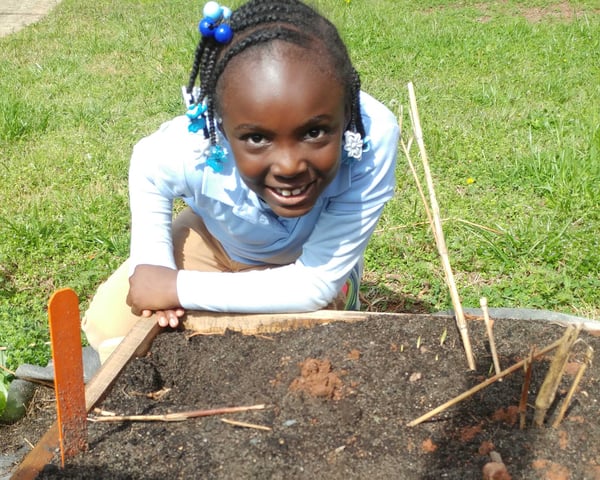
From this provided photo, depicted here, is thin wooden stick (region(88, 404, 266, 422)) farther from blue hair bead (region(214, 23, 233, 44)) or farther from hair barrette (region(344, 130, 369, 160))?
blue hair bead (region(214, 23, 233, 44))

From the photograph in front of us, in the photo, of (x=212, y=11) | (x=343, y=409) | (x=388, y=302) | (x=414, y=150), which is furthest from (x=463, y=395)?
(x=414, y=150)

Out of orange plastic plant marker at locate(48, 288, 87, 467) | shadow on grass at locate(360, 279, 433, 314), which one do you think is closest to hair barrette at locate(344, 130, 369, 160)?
orange plastic plant marker at locate(48, 288, 87, 467)

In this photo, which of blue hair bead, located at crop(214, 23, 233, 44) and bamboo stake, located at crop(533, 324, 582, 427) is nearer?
bamboo stake, located at crop(533, 324, 582, 427)

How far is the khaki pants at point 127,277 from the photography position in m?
2.23

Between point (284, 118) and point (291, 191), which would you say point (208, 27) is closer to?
point (284, 118)

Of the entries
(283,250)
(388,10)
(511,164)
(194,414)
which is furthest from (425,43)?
(194,414)

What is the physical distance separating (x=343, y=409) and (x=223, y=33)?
0.92m

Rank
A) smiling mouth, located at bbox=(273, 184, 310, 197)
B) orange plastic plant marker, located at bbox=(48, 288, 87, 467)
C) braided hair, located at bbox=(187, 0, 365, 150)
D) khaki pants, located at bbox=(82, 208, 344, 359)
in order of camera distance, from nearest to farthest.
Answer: orange plastic plant marker, located at bbox=(48, 288, 87, 467), braided hair, located at bbox=(187, 0, 365, 150), smiling mouth, located at bbox=(273, 184, 310, 197), khaki pants, located at bbox=(82, 208, 344, 359)

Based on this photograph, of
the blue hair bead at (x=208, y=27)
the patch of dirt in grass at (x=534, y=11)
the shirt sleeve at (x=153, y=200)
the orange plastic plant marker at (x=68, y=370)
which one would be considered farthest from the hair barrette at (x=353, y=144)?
the patch of dirt in grass at (x=534, y=11)

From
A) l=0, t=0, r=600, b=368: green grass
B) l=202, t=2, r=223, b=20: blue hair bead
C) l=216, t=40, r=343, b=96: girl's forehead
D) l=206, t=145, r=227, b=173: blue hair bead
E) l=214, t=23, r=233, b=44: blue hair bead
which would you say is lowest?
l=0, t=0, r=600, b=368: green grass

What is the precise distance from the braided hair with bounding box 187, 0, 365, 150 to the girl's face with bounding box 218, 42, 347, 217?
0.11 feet

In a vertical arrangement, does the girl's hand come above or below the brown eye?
below

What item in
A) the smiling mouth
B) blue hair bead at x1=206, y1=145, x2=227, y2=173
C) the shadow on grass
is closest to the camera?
the smiling mouth

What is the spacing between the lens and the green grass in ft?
9.77
